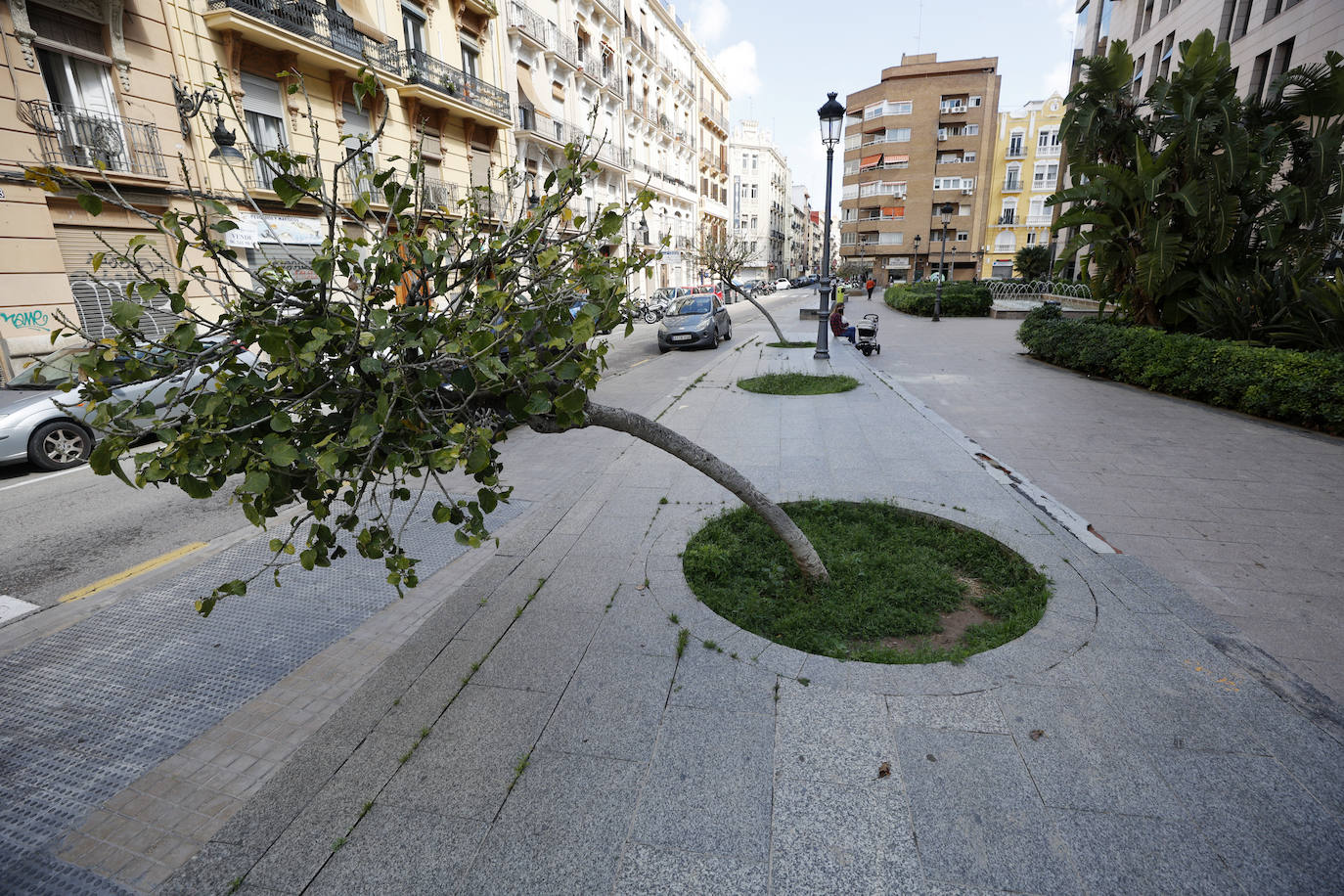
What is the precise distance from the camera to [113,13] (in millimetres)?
13117

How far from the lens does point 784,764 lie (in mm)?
2900

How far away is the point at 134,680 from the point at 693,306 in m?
18.7

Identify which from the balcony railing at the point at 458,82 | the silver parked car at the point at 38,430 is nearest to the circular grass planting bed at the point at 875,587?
the silver parked car at the point at 38,430

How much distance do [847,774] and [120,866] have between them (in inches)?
120

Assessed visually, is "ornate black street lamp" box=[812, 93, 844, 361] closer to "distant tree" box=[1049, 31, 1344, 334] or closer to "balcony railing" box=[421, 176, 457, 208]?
"distant tree" box=[1049, 31, 1344, 334]

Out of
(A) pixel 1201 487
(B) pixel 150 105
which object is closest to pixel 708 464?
(A) pixel 1201 487

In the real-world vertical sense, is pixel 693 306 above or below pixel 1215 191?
below

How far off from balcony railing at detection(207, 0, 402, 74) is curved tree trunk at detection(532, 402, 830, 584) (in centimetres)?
1487

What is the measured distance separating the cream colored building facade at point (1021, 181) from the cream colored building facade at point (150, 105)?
51.0 meters

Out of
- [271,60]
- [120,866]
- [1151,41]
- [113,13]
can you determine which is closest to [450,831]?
[120,866]

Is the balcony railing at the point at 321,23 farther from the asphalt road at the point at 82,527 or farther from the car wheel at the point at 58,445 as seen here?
the asphalt road at the point at 82,527

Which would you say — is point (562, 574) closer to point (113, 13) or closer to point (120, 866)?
point (120, 866)

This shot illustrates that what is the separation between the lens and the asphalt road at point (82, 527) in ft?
16.9

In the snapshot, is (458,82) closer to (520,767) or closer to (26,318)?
(26,318)
